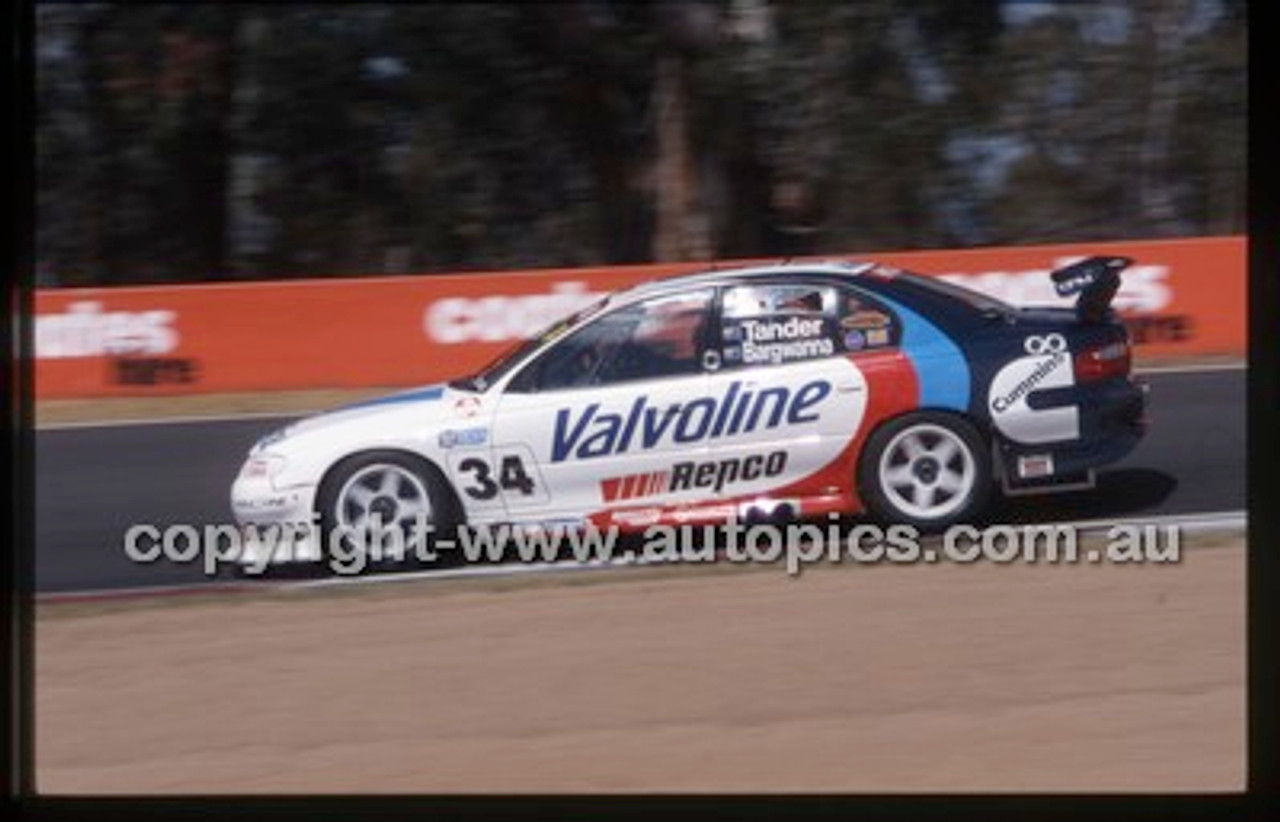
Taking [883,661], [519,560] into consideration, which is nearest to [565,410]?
[519,560]

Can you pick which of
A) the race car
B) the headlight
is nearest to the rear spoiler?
the race car

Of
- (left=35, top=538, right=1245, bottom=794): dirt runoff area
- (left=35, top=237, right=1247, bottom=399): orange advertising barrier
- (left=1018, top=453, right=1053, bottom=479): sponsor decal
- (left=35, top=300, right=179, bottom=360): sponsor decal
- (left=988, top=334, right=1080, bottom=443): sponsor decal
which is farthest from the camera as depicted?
(left=35, top=300, right=179, bottom=360): sponsor decal

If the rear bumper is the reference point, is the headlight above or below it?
below

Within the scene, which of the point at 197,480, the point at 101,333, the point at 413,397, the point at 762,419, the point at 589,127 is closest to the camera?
A: the point at 762,419

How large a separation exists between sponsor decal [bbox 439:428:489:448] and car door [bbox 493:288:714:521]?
0.23ft

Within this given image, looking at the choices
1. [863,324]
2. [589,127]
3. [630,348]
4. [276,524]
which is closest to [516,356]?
[630,348]

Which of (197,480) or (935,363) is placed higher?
(935,363)

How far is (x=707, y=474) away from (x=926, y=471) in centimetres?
105

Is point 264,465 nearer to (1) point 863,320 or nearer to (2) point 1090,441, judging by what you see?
(1) point 863,320

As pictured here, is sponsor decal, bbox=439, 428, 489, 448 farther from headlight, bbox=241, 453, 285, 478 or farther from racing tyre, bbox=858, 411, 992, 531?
racing tyre, bbox=858, 411, 992, 531

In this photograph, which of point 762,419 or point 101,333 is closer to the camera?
point 762,419

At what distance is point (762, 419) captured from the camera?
10.4 metres

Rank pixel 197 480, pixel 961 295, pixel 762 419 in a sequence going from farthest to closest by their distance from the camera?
pixel 197 480 < pixel 961 295 < pixel 762 419

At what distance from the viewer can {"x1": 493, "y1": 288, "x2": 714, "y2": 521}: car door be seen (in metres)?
10.5
